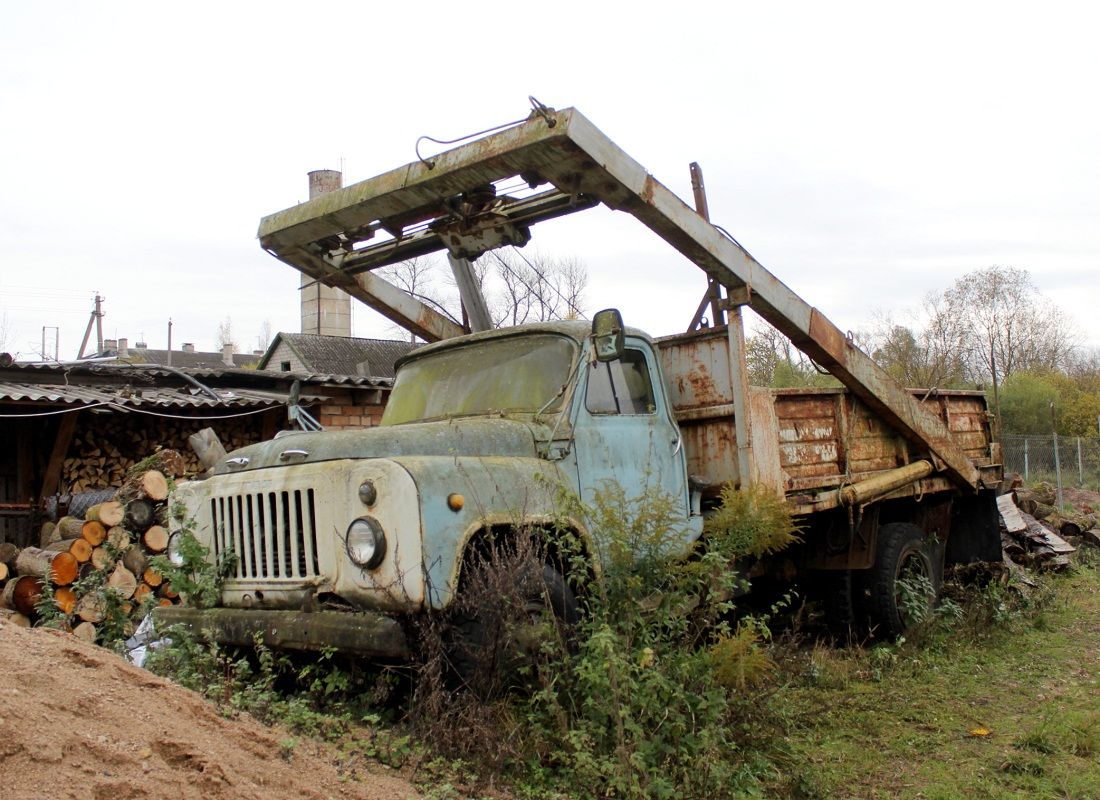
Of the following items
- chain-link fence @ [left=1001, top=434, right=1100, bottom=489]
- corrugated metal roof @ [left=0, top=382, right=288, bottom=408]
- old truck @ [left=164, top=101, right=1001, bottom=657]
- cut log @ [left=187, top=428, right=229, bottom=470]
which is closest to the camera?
old truck @ [left=164, top=101, right=1001, bottom=657]

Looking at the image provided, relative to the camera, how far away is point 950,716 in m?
5.73

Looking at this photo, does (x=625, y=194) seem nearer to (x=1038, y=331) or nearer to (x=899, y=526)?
(x=899, y=526)

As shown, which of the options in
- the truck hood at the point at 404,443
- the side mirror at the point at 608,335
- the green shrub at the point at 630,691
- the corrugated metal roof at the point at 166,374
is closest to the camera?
the green shrub at the point at 630,691

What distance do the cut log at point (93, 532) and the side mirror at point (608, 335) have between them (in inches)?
196

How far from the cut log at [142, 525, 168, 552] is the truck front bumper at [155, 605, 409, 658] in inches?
124

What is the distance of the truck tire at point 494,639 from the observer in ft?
13.8

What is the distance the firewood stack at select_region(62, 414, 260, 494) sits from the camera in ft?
33.8

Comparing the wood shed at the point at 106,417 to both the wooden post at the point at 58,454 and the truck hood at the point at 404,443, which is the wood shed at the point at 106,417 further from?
the truck hood at the point at 404,443

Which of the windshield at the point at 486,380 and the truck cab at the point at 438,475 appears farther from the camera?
the windshield at the point at 486,380

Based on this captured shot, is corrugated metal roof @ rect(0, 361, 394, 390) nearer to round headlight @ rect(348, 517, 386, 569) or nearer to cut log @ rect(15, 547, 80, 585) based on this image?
cut log @ rect(15, 547, 80, 585)

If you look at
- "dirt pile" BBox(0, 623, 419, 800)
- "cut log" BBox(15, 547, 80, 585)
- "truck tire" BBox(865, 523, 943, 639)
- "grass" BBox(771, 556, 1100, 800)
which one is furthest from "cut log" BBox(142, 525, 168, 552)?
"truck tire" BBox(865, 523, 943, 639)

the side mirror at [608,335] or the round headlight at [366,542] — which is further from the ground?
the side mirror at [608,335]

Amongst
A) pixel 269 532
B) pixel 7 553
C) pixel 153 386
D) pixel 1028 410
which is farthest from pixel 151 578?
pixel 1028 410

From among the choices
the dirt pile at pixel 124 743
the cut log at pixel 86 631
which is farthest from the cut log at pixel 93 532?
the dirt pile at pixel 124 743
